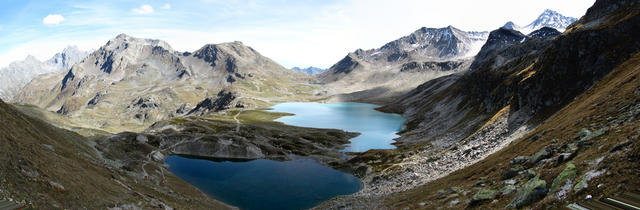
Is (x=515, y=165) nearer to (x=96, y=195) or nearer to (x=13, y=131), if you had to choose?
(x=96, y=195)

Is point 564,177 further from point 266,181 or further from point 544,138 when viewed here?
point 266,181

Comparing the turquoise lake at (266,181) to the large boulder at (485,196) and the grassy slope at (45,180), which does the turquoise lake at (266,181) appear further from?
the large boulder at (485,196)

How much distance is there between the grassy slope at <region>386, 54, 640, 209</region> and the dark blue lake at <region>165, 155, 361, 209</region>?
2823cm

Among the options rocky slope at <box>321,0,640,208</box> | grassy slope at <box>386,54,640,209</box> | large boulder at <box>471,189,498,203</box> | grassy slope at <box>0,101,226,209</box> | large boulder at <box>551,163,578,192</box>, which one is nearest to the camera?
grassy slope at <box>386,54,640,209</box>

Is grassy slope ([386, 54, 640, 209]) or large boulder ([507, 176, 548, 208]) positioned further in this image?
large boulder ([507, 176, 548, 208])

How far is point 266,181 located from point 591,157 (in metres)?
75.4

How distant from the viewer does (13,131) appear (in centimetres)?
3572

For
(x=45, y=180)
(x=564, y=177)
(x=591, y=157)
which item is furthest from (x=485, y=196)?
(x=45, y=180)

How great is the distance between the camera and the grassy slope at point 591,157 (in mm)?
18719

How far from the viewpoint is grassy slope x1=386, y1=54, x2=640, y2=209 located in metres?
18.7

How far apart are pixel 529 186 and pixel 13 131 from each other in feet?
184

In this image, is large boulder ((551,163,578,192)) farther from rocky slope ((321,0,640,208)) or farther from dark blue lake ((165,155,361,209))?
dark blue lake ((165,155,361,209))

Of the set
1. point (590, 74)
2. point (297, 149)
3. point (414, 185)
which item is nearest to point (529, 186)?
point (414, 185)

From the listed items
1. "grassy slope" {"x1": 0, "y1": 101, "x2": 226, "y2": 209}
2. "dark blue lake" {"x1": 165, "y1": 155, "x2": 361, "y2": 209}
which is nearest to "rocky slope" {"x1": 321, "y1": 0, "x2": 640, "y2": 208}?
"dark blue lake" {"x1": 165, "y1": 155, "x2": 361, "y2": 209}
